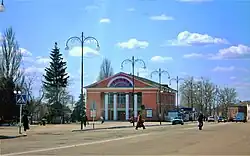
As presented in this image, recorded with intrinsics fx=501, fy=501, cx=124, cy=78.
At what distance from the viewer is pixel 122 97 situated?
415 ft

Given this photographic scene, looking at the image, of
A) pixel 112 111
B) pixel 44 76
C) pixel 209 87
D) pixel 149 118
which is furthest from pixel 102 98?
pixel 209 87

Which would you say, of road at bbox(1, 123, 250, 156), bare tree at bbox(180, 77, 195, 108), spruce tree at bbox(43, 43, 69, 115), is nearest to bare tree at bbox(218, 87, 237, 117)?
bare tree at bbox(180, 77, 195, 108)

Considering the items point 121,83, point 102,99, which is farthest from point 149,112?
point 102,99

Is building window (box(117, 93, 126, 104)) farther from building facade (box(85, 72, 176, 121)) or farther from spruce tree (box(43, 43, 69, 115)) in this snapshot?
spruce tree (box(43, 43, 69, 115))

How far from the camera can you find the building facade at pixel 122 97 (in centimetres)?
12469

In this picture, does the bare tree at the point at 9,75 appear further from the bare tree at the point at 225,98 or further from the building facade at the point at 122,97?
the bare tree at the point at 225,98

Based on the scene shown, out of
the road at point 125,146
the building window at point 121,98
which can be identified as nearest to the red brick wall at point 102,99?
the building window at point 121,98

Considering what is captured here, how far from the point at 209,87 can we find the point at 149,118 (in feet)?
137

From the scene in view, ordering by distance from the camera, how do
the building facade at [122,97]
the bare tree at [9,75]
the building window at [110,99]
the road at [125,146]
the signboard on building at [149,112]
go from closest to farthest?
the road at [125,146] → the bare tree at [9,75] → the signboard on building at [149,112] → the building facade at [122,97] → the building window at [110,99]

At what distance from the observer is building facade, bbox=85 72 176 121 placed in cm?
12469

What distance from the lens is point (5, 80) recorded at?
251ft

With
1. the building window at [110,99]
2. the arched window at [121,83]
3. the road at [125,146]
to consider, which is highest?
the arched window at [121,83]

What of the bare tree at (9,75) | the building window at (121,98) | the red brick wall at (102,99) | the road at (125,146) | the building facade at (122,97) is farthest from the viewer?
the building window at (121,98)

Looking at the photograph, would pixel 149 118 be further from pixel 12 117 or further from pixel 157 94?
pixel 12 117
